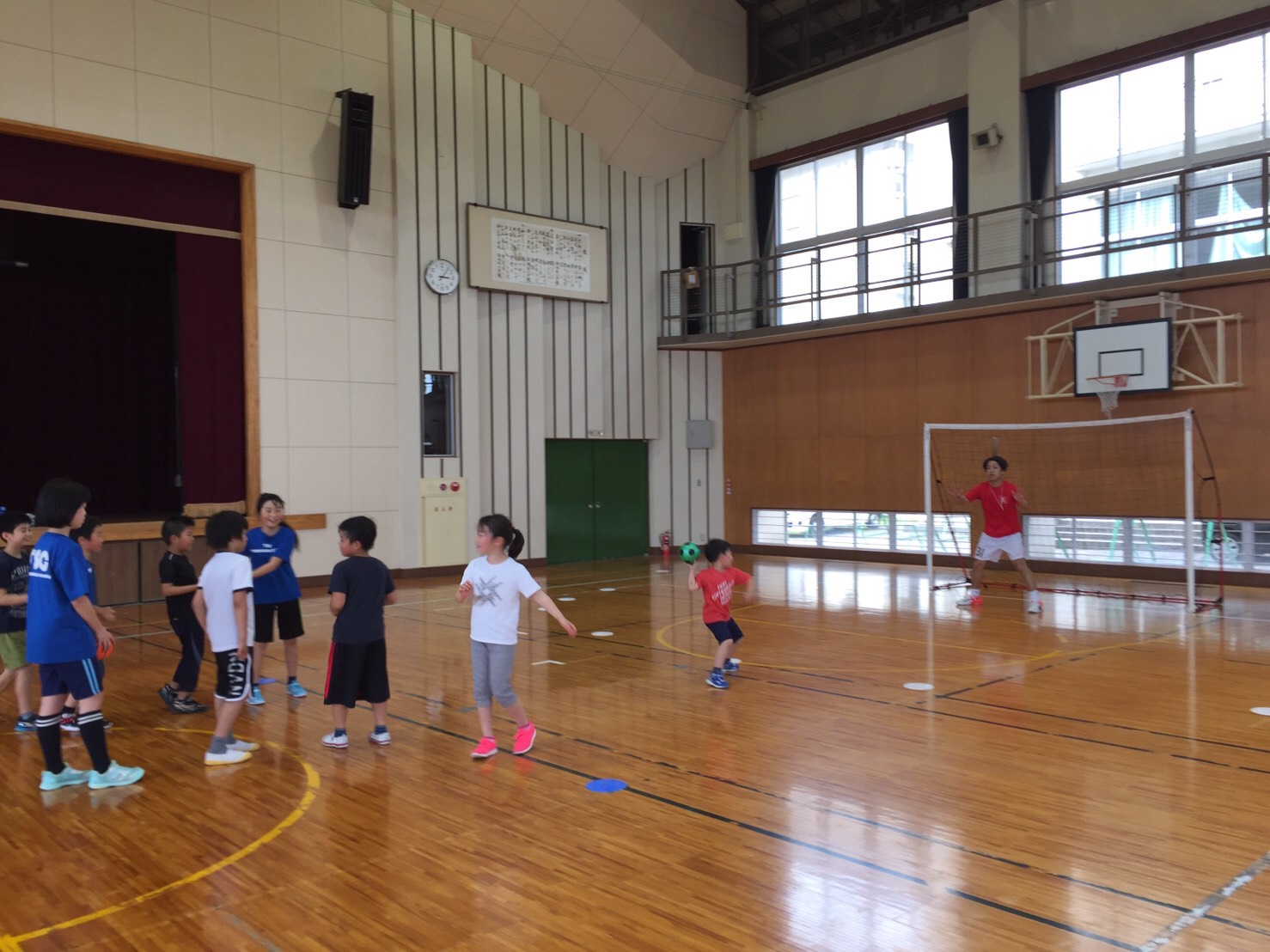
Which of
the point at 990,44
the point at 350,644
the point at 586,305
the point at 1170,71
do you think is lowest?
the point at 350,644

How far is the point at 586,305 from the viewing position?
17.5 meters

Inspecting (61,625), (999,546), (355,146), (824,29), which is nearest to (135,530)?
(355,146)

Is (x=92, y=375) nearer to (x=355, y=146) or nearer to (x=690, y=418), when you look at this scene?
(x=355, y=146)

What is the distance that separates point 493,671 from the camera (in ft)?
18.2

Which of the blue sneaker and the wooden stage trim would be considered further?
the wooden stage trim

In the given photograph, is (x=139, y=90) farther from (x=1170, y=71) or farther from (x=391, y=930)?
(x=1170, y=71)

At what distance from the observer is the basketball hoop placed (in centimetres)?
1309

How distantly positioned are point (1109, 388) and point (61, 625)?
41.2 feet

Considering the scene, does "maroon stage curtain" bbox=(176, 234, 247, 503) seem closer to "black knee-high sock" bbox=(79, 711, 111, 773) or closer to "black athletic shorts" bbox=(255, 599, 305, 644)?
"black athletic shorts" bbox=(255, 599, 305, 644)

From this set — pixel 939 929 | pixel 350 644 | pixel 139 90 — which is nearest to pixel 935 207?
pixel 139 90

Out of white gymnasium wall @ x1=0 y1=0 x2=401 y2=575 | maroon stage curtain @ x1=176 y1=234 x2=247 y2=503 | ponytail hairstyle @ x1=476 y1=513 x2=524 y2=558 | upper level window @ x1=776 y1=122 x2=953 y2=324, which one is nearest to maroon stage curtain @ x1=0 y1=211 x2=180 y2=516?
maroon stage curtain @ x1=176 y1=234 x2=247 y2=503

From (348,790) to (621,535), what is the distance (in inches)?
524

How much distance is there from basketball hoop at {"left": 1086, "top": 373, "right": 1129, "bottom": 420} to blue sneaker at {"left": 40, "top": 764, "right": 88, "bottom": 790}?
41.0 feet

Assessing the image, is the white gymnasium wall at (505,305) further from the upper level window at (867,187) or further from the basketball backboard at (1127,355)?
the basketball backboard at (1127,355)
